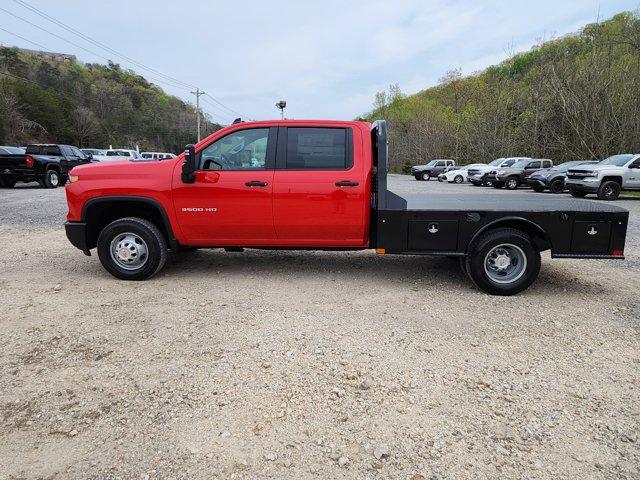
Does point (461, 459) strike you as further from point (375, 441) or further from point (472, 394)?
point (472, 394)

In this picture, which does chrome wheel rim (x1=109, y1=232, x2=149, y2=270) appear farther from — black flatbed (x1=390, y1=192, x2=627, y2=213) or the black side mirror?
black flatbed (x1=390, y1=192, x2=627, y2=213)

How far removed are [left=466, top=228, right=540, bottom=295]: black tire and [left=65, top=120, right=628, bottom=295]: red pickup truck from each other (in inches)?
0.5

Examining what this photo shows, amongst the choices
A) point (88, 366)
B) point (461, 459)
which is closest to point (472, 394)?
point (461, 459)

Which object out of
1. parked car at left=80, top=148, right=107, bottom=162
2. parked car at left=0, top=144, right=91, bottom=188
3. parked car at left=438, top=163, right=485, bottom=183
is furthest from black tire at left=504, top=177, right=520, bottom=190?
parked car at left=80, top=148, right=107, bottom=162

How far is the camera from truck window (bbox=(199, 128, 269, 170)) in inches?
203

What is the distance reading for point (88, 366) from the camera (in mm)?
3262

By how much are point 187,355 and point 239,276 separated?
2.24 metres

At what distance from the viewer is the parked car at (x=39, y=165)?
56.2 ft

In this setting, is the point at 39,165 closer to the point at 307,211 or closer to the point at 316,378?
the point at 307,211

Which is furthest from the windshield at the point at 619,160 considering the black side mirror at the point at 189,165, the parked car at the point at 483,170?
the black side mirror at the point at 189,165

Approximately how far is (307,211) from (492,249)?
217cm

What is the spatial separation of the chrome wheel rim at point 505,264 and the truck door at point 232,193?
2.61 metres

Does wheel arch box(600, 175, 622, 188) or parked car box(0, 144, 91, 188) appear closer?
wheel arch box(600, 175, 622, 188)

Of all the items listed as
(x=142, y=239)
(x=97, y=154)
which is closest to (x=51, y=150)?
(x=97, y=154)
